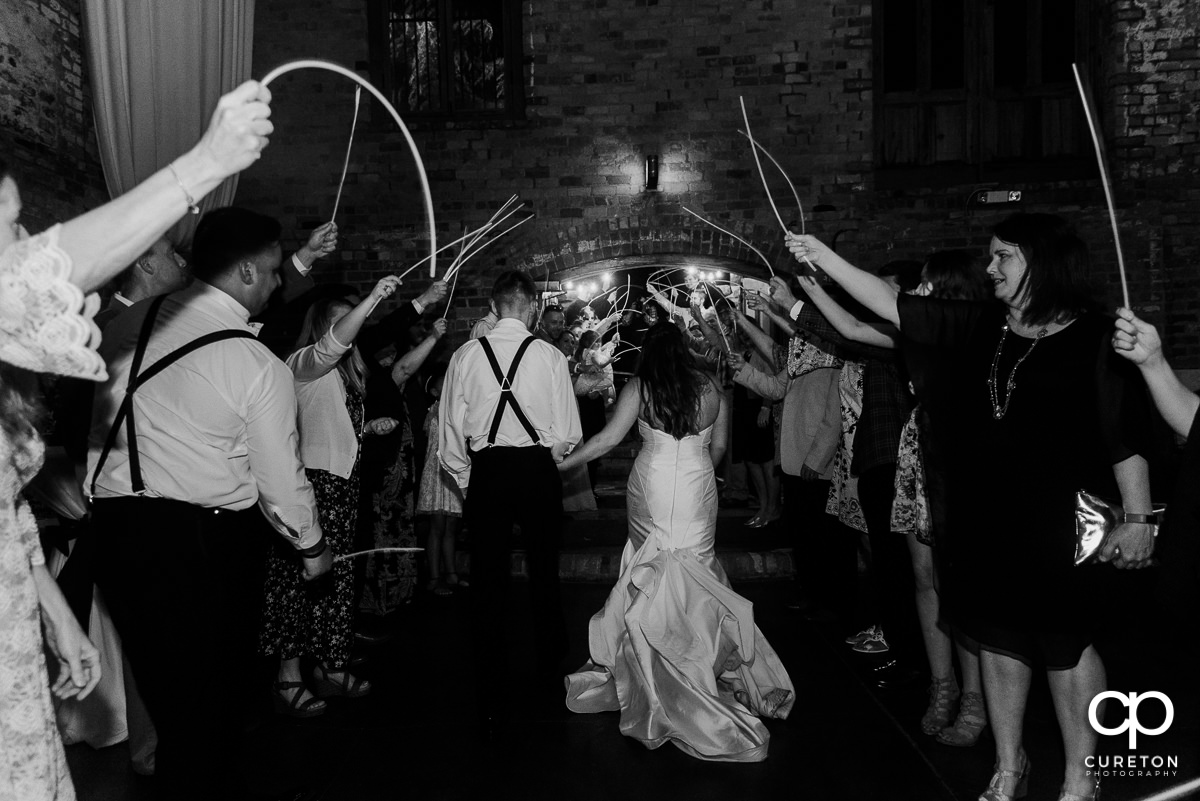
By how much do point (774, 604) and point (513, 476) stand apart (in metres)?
2.56

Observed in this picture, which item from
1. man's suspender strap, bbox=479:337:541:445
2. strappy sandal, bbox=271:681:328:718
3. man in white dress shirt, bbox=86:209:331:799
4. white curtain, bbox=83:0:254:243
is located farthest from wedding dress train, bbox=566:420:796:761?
white curtain, bbox=83:0:254:243

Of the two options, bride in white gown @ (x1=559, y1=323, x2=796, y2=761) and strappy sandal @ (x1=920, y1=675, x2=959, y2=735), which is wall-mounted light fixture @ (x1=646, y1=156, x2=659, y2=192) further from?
strappy sandal @ (x1=920, y1=675, x2=959, y2=735)

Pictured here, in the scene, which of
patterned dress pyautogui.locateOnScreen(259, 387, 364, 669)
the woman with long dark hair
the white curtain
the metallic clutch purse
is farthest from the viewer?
the white curtain

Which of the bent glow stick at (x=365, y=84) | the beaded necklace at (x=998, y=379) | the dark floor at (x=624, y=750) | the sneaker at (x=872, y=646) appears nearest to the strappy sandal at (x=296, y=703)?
the dark floor at (x=624, y=750)

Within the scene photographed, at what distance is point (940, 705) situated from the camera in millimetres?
3773

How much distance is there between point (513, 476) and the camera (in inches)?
160

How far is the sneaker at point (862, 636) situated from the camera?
16.2 ft

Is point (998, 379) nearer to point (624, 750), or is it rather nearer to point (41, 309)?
point (624, 750)

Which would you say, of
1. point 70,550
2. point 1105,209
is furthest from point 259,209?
point 1105,209

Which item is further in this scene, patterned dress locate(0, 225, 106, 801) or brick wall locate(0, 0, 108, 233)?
brick wall locate(0, 0, 108, 233)

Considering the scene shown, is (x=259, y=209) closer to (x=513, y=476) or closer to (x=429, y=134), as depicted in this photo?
(x=429, y=134)

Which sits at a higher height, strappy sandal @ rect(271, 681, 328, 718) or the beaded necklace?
the beaded necklace

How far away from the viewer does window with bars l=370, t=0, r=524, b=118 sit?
868 cm

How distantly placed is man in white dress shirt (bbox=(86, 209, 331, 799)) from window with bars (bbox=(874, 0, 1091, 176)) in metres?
7.29
